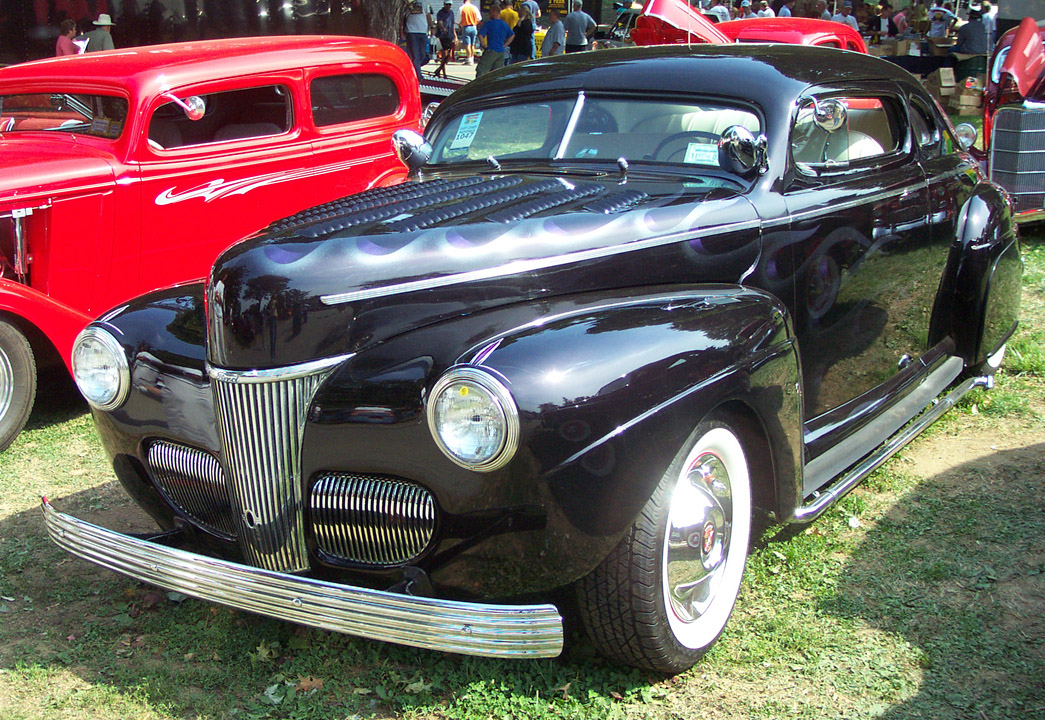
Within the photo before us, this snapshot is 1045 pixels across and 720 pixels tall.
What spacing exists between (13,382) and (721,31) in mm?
8115

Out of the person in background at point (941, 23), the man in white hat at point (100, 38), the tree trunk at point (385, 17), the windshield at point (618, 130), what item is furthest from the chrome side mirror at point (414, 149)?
the person in background at point (941, 23)

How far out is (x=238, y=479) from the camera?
2576 millimetres

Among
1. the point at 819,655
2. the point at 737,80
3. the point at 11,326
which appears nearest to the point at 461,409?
the point at 819,655

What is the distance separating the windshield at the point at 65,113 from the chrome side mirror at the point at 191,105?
0.26 meters

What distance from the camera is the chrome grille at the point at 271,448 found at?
2.51 metres

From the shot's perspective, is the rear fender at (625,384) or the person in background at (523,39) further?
the person in background at (523,39)

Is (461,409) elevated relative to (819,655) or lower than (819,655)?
elevated

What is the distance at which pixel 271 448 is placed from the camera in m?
2.51

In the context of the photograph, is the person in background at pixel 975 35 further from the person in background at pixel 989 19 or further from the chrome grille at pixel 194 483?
the chrome grille at pixel 194 483

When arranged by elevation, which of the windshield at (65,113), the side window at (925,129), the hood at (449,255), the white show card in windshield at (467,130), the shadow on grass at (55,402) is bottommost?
the shadow on grass at (55,402)

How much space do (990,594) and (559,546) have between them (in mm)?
1705

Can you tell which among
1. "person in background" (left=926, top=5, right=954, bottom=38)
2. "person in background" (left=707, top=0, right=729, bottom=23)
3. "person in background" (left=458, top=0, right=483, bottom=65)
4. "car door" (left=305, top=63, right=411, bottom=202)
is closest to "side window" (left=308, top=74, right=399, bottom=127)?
"car door" (left=305, top=63, right=411, bottom=202)

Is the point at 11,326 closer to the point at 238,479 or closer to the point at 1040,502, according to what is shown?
the point at 238,479

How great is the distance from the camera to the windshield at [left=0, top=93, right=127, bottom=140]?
17.8 ft
